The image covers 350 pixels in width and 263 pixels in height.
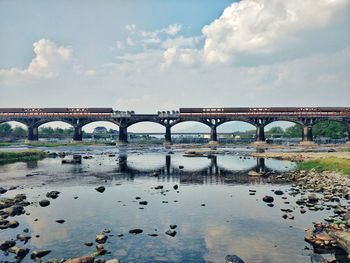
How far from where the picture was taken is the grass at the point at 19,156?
186 feet

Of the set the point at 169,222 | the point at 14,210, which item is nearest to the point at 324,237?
the point at 169,222

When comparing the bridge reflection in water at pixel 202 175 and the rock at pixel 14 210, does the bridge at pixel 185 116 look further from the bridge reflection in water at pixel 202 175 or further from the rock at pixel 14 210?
the rock at pixel 14 210

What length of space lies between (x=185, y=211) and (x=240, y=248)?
7182 mm

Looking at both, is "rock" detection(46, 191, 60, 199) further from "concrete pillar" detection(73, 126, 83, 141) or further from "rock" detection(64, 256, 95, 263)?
"concrete pillar" detection(73, 126, 83, 141)

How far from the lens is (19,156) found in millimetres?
60375

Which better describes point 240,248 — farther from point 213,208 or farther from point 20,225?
point 20,225

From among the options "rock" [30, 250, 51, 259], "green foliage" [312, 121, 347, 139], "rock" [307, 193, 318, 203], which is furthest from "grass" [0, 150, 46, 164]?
"green foliage" [312, 121, 347, 139]

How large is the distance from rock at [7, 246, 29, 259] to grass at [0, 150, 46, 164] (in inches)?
1778

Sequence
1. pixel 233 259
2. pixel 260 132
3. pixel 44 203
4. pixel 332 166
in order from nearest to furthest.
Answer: pixel 233 259
pixel 44 203
pixel 332 166
pixel 260 132

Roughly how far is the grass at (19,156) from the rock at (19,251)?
45.2 meters

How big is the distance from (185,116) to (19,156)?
6283cm

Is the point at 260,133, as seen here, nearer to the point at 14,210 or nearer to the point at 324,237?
the point at 324,237

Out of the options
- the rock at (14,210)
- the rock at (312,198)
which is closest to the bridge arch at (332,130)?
the rock at (312,198)

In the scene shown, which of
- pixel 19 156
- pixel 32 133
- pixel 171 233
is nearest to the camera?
pixel 171 233
